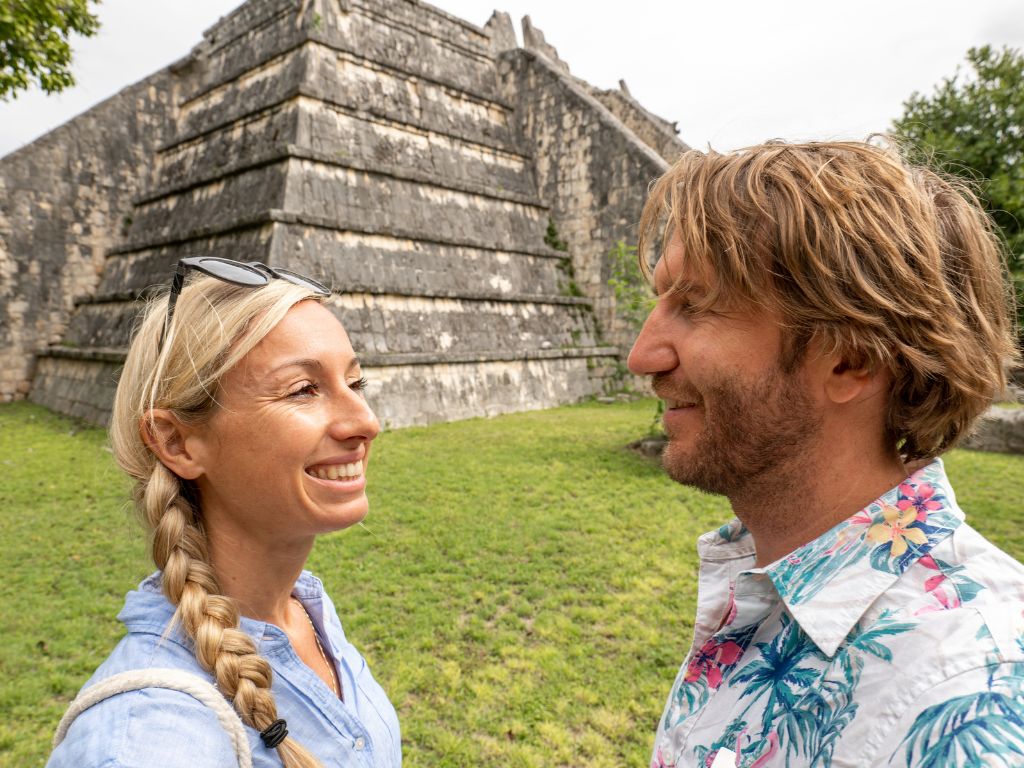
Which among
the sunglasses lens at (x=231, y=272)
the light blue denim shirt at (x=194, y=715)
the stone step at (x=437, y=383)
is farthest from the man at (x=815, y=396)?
the stone step at (x=437, y=383)

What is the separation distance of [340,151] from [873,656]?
12.9 meters

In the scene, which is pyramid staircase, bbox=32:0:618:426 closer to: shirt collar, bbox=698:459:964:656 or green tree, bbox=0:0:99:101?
green tree, bbox=0:0:99:101

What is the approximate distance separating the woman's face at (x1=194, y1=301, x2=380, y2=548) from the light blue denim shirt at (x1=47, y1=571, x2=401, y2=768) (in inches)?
9.5

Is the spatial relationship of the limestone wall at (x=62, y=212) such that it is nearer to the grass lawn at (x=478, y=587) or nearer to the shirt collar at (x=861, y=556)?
the grass lawn at (x=478, y=587)

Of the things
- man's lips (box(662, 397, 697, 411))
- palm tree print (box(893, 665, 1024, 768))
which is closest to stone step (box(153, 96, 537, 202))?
man's lips (box(662, 397, 697, 411))

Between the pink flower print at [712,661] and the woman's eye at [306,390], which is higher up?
the woman's eye at [306,390]

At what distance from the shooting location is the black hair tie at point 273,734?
1217 mm

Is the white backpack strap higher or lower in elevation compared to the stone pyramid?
lower

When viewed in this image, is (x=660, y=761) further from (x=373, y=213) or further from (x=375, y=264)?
(x=373, y=213)

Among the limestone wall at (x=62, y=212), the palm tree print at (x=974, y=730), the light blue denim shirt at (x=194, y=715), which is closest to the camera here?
the palm tree print at (x=974, y=730)

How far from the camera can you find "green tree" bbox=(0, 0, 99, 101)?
8.28 meters

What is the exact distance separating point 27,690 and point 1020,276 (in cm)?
1007

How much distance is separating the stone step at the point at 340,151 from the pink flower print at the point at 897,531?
1185 centimetres

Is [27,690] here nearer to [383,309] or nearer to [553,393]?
[383,309]
